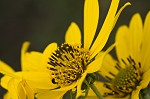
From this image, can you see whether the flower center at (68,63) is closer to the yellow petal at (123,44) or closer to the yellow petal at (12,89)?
the yellow petal at (12,89)

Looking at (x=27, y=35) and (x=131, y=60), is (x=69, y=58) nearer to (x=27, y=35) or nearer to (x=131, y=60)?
(x=131, y=60)

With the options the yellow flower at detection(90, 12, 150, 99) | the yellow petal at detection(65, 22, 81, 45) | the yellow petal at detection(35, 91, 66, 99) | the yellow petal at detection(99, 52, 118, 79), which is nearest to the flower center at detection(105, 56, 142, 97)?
the yellow flower at detection(90, 12, 150, 99)

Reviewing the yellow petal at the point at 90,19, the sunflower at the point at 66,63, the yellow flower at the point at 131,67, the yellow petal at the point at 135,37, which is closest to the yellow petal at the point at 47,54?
the sunflower at the point at 66,63

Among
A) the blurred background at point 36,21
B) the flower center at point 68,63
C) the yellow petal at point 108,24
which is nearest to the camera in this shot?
the yellow petal at point 108,24

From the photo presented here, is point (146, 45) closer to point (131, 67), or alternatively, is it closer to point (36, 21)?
point (131, 67)

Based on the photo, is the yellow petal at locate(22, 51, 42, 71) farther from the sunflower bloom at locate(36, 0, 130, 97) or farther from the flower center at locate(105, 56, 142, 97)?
the flower center at locate(105, 56, 142, 97)

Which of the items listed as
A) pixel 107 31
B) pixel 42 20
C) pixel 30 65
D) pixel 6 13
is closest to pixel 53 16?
pixel 42 20
